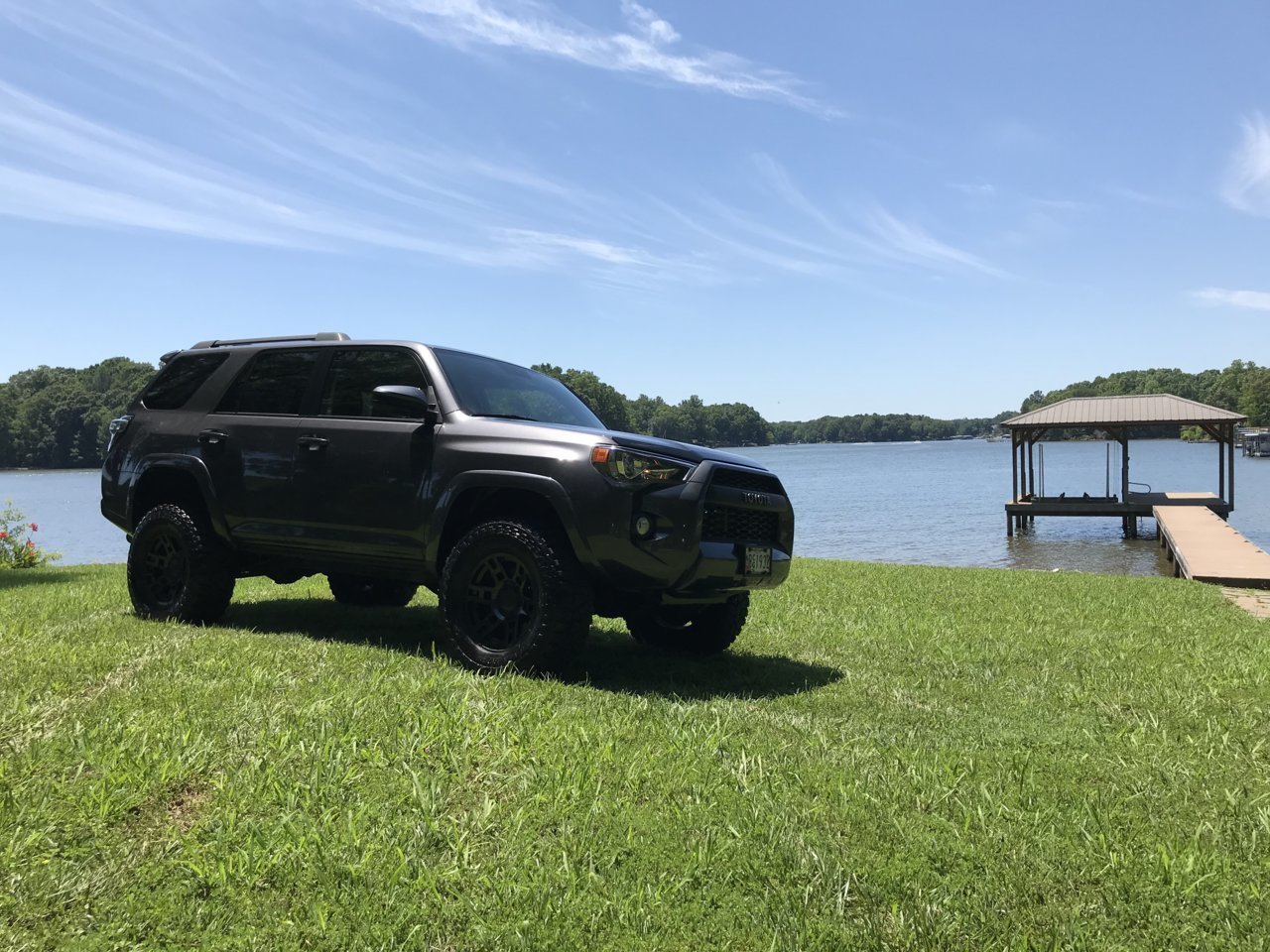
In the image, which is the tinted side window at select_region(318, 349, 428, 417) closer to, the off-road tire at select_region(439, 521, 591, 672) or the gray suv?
the gray suv

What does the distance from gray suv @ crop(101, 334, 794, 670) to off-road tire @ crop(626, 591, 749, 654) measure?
15 mm

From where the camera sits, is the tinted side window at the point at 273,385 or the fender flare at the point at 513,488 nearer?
the fender flare at the point at 513,488

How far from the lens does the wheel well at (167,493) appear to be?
671 cm

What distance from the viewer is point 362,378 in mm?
6090

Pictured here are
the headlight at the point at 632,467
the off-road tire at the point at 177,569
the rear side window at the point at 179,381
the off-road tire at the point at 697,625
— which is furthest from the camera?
the rear side window at the point at 179,381

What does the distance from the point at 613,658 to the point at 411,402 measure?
2.15 meters

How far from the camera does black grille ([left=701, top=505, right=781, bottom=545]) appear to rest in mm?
5129

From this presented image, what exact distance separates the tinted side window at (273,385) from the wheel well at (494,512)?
5.19 ft

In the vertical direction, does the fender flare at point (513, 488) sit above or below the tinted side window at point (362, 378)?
below

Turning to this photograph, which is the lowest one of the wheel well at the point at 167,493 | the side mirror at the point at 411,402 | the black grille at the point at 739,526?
the black grille at the point at 739,526

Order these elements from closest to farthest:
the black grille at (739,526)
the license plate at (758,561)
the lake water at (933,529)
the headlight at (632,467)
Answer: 1. the headlight at (632,467)
2. the black grille at (739,526)
3. the license plate at (758,561)
4. the lake water at (933,529)

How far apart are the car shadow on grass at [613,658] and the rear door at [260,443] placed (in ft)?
2.91

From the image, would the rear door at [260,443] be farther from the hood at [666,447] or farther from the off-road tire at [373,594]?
the hood at [666,447]

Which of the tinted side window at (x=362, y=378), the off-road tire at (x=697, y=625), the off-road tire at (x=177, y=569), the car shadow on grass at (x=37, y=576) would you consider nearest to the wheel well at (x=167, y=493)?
the off-road tire at (x=177, y=569)
